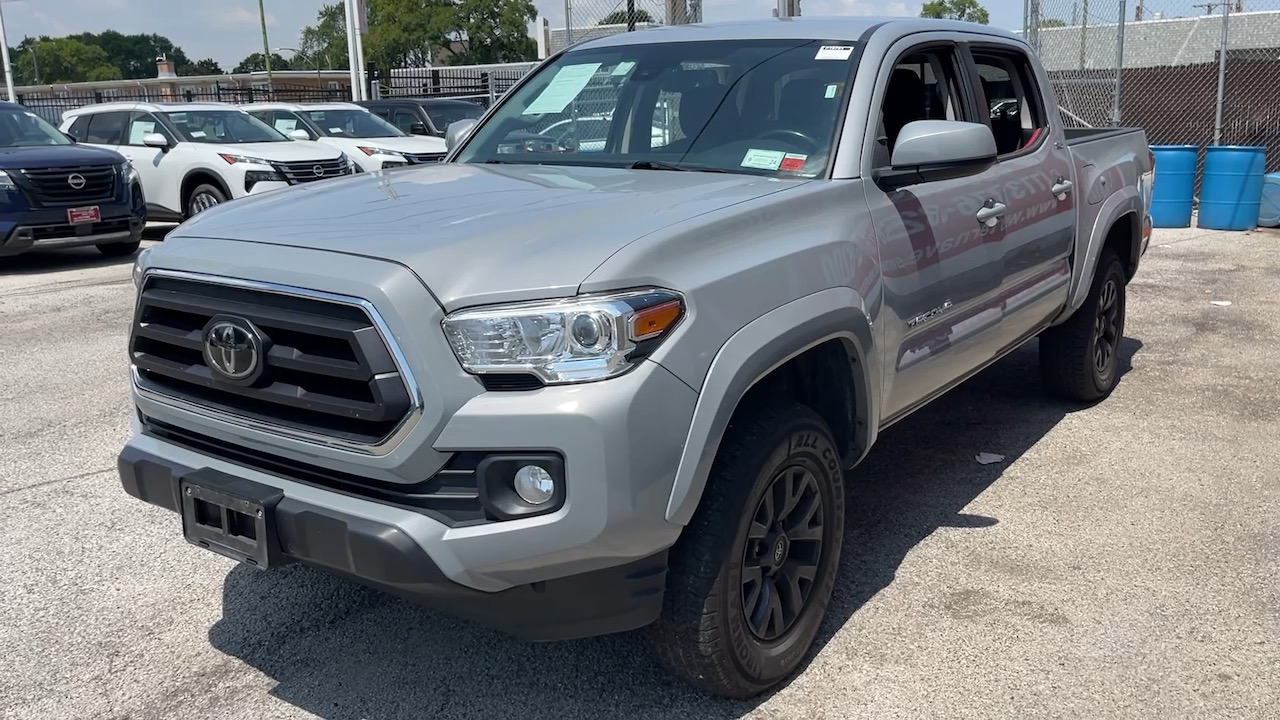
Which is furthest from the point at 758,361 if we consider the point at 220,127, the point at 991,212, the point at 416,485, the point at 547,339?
the point at 220,127

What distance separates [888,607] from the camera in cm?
371

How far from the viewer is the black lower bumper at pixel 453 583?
2.55 metres

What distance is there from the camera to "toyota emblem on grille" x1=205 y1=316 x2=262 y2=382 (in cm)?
275

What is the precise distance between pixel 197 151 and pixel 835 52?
1042 centimetres

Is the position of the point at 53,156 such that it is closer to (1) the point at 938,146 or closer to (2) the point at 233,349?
(2) the point at 233,349

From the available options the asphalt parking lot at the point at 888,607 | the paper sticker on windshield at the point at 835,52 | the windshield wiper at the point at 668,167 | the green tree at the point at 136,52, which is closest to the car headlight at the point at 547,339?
the asphalt parking lot at the point at 888,607

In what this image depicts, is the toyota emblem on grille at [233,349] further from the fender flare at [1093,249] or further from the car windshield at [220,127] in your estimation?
the car windshield at [220,127]

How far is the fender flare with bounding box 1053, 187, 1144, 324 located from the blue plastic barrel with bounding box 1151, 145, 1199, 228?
24.5 feet

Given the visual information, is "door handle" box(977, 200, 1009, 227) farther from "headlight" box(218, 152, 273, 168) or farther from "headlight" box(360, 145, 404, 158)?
"headlight" box(360, 145, 404, 158)

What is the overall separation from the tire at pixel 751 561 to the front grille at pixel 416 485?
22.7 inches

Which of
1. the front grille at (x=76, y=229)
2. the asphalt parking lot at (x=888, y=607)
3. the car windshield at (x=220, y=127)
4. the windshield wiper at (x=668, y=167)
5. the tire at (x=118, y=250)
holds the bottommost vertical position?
the asphalt parking lot at (x=888, y=607)

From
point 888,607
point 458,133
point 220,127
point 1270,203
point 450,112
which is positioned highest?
point 450,112

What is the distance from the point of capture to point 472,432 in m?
2.52

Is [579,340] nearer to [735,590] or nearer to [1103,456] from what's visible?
[735,590]
